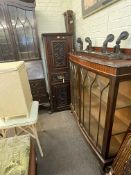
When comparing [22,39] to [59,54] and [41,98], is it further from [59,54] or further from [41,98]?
[41,98]

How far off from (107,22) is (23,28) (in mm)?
1491

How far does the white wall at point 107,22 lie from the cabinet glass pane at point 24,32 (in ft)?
2.90

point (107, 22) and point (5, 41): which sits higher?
point (107, 22)

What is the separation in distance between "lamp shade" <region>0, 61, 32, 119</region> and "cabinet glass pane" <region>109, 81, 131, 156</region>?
88 cm

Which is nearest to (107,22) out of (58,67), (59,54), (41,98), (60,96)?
(59,54)

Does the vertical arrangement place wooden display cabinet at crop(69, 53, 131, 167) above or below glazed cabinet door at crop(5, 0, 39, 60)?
below

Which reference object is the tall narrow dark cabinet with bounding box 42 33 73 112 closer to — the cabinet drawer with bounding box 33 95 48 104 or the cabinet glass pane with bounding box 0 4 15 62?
the cabinet drawer with bounding box 33 95 48 104

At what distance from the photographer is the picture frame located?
4.91ft

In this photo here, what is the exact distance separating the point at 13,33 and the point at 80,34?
121 cm

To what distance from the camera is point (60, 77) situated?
240 cm

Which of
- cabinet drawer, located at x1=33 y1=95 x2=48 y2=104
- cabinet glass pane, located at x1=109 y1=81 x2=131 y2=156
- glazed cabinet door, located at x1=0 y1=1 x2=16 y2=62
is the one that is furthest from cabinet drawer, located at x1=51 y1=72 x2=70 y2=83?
cabinet glass pane, located at x1=109 y1=81 x2=131 y2=156

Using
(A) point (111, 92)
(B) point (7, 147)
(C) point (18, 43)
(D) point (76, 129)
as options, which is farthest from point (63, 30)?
(B) point (7, 147)

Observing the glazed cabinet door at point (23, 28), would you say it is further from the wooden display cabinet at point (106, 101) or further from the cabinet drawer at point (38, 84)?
the wooden display cabinet at point (106, 101)

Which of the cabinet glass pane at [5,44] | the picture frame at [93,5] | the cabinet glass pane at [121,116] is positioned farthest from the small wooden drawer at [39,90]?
A: the cabinet glass pane at [121,116]
